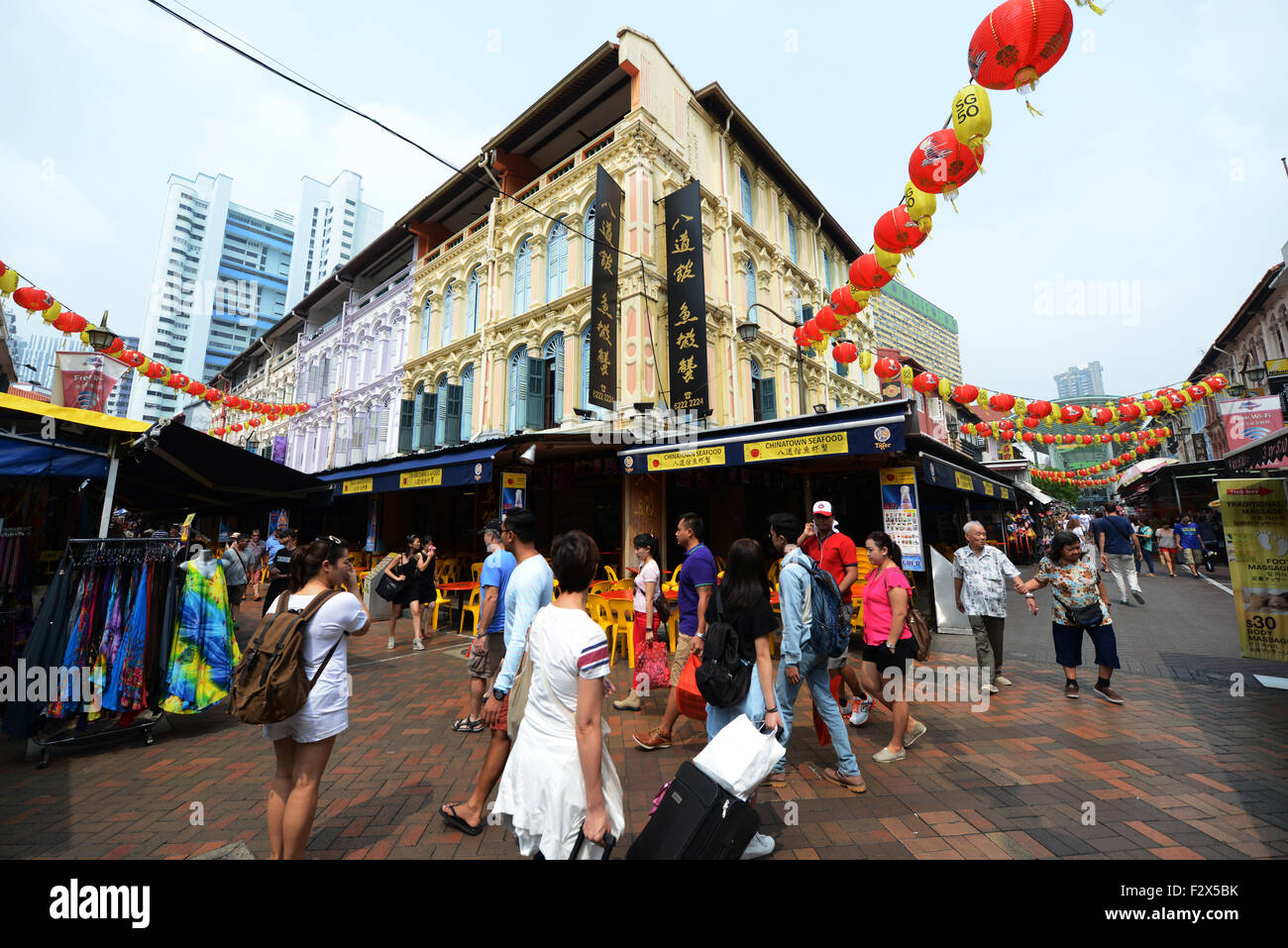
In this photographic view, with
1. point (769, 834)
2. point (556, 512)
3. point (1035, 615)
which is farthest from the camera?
point (556, 512)

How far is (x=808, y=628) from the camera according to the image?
128 inches

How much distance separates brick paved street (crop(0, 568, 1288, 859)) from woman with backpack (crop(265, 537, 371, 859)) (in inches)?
20.4

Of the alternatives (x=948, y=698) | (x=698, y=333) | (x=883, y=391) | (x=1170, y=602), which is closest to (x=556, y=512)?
(x=698, y=333)

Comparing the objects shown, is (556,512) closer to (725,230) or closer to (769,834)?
(725,230)

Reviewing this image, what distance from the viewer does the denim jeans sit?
127 inches

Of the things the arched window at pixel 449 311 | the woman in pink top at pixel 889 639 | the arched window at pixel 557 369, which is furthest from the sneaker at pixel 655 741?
the arched window at pixel 449 311

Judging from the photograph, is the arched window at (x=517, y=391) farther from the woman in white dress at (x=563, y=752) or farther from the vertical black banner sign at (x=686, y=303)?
the woman in white dress at (x=563, y=752)

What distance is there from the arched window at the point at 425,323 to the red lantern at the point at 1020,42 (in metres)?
15.4

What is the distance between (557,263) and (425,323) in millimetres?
6407

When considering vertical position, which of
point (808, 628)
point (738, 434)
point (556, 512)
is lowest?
point (808, 628)

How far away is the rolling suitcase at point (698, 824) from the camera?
1.88 meters

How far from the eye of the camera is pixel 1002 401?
11.3m

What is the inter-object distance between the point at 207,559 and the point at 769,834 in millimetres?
5344

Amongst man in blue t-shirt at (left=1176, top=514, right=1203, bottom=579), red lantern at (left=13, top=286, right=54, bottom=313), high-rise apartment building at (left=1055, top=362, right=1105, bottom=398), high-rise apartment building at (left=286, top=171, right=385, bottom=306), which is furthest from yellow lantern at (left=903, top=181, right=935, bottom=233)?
high-rise apartment building at (left=1055, top=362, right=1105, bottom=398)
